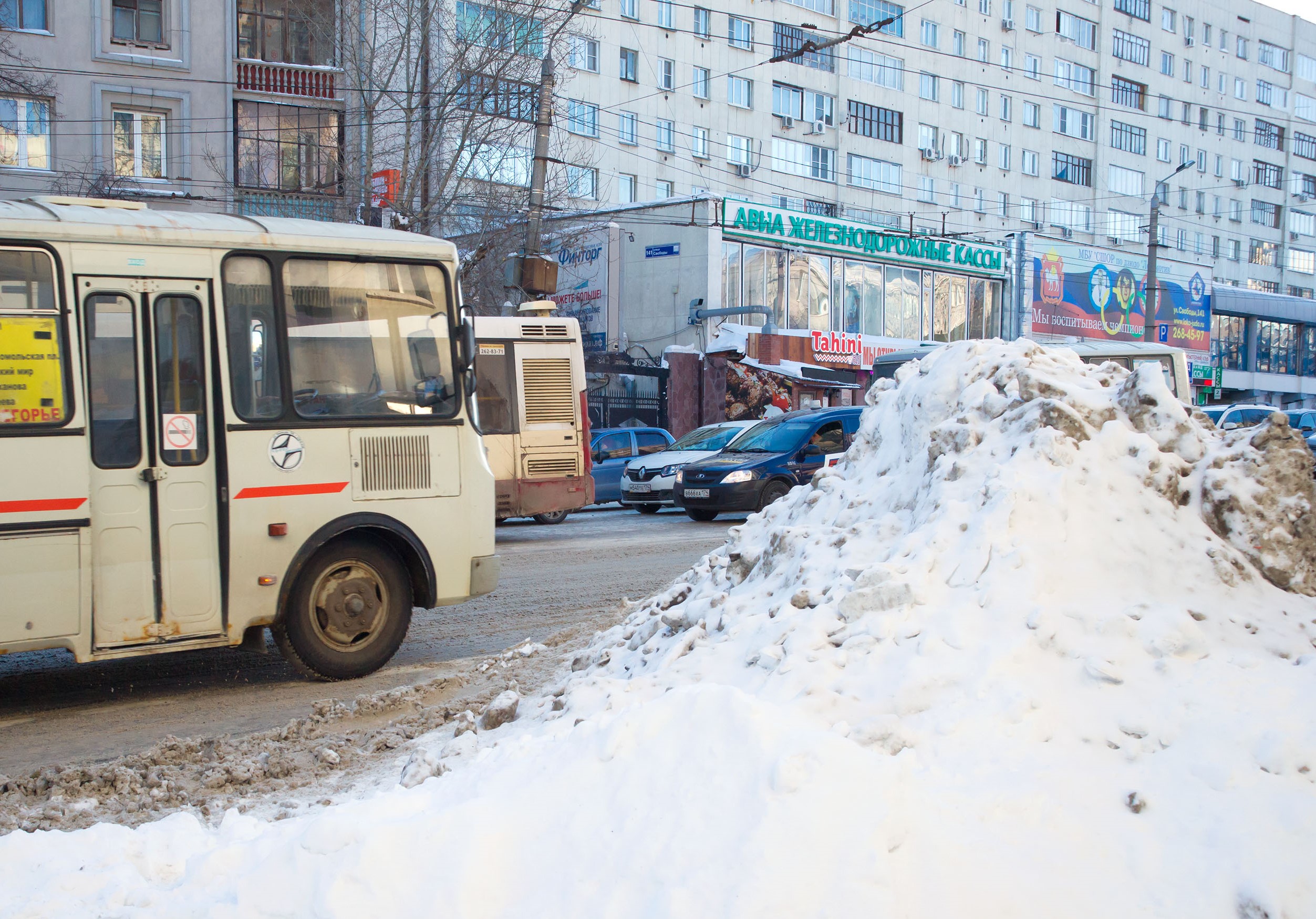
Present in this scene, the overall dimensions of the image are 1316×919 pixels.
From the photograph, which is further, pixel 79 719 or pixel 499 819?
pixel 79 719

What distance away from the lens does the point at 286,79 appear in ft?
90.8

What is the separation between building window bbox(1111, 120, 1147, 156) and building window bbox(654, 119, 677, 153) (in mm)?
28393


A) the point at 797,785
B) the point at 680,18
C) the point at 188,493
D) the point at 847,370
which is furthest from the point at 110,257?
the point at 680,18

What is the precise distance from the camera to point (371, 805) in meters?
3.60

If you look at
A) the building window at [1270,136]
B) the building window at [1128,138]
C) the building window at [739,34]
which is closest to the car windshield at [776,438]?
the building window at [739,34]

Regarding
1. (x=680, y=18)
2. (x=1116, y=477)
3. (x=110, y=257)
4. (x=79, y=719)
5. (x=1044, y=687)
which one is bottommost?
(x=79, y=719)

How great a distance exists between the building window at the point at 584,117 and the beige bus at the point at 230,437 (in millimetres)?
34359

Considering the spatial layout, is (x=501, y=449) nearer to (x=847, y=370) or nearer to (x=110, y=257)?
(x=110, y=257)

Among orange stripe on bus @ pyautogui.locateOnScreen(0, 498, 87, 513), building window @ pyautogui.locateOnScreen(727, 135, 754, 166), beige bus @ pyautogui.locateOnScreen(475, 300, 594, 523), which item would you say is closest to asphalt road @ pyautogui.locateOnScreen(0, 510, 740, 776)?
orange stripe on bus @ pyautogui.locateOnScreen(0, 498, 87, 513)

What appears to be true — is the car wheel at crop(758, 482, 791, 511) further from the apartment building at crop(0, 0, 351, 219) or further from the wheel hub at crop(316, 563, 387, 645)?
the apartment building at crop(0, 0, 351, 219)

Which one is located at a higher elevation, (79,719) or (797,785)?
(797,785)

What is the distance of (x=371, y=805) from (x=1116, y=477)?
3.18 meters

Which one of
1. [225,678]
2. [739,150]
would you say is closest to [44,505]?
[225,678]

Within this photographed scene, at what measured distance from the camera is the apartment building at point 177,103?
25.5 m
